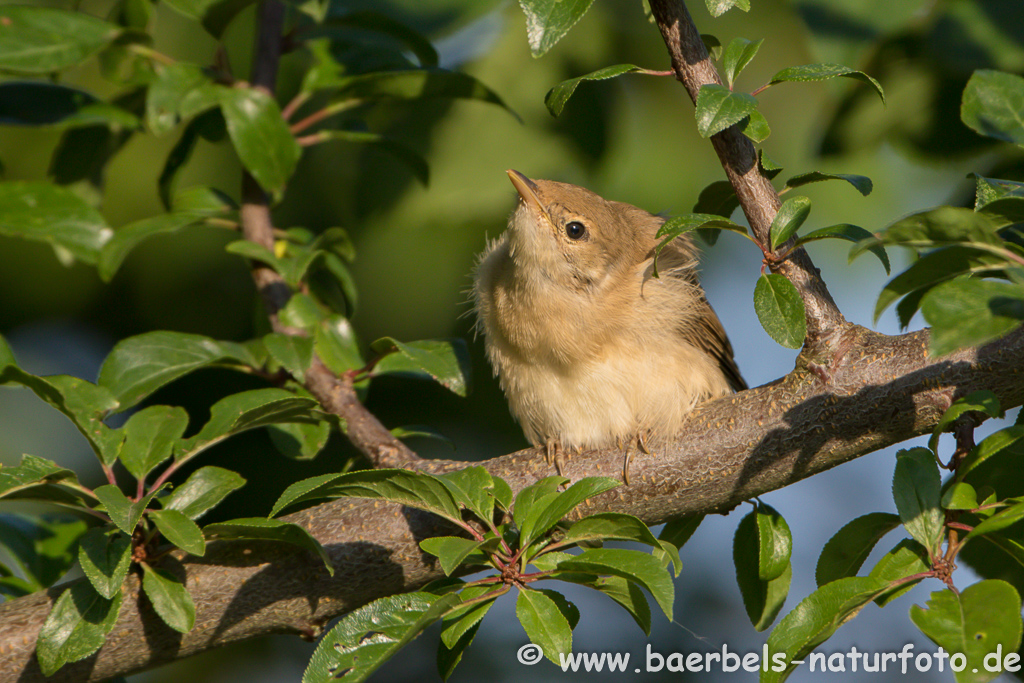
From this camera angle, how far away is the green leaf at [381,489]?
65.9 inches

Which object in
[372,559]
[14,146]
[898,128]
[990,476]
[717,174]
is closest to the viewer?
[990,476]

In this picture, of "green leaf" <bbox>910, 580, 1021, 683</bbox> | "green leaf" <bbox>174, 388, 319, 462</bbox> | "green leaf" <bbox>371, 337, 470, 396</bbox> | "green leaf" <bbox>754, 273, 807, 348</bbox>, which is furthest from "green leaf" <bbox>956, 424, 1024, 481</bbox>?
"green leaf" <bbox>174, 388, 319, 462</bbox>

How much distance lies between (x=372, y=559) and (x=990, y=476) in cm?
147

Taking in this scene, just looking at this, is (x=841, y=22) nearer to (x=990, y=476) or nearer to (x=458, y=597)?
(x=990, y=476)

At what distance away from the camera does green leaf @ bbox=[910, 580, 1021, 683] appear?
1452 millimetres

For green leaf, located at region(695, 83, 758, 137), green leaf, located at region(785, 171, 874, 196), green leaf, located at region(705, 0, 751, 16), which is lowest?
green leaf, located at region(695, 83, 758, 137)

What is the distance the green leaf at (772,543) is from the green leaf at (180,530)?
1384mm

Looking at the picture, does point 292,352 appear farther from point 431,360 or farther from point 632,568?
point 632,568

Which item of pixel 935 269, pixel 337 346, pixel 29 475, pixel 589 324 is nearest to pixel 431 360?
pixel 337 346

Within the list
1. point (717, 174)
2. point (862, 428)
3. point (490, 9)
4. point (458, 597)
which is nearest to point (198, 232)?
point (490, 9)

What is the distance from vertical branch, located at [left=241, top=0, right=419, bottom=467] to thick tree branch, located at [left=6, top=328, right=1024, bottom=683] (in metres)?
0.22

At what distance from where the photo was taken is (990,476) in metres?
1.93

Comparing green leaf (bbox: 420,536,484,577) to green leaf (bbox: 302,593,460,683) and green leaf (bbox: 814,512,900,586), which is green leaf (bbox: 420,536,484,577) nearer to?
green leaf (bbox: 302,593,460,683)

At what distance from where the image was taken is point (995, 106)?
1.83m
